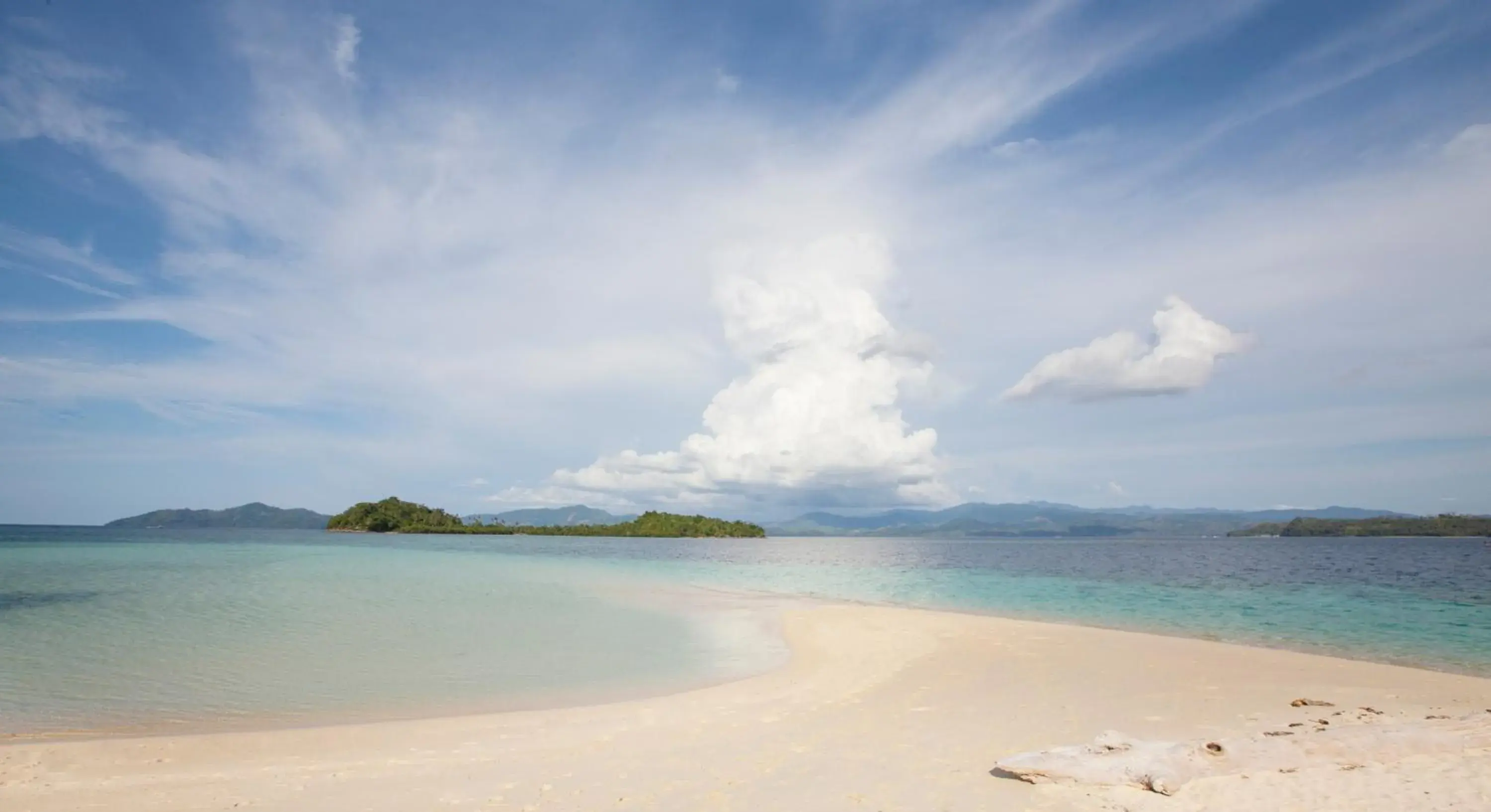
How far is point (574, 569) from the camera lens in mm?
50312

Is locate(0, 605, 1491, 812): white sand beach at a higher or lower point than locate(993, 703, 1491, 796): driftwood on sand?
lower

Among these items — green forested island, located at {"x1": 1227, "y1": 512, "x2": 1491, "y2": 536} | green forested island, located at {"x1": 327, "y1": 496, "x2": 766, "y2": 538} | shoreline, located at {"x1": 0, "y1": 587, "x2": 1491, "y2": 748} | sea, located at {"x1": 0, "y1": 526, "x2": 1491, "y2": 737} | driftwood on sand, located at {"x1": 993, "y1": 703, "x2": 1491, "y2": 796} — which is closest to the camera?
driftwood on sand, located at {"x1": 993, "y1": 703, "x2": 1491, "y2": 796}

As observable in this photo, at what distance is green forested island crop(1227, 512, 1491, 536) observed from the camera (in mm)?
159625

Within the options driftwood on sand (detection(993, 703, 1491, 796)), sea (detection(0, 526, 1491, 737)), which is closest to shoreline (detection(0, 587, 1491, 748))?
sea (detection(0, 526, 1491, 737))

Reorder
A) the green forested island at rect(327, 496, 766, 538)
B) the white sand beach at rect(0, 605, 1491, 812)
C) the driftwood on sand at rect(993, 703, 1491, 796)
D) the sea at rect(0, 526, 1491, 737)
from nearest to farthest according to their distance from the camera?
1. the white sand beach at rect(0, 605, 1491, 812)
2. the driftwood on sand at rect(993, 703, 1491, 796)
3. the sea at rect(0, 526, 1491, 737)
4. the green forested island at rect(327, 496, 766, 538)

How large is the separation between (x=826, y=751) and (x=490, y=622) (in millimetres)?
15875

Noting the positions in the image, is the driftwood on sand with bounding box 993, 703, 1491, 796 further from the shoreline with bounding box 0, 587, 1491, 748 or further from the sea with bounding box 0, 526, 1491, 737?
the sea with bounding box 0, 526, 1491, 737

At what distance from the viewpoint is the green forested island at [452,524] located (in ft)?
613

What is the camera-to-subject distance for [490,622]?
22.2 m

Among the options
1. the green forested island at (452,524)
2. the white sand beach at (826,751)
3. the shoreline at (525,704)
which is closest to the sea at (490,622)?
the shoreline at (525,704)

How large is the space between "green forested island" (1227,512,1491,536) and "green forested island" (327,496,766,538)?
130 meters

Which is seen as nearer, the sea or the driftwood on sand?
the driftwood on sand

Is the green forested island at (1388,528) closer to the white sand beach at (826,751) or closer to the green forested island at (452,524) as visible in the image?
the green forested island at (452,524)

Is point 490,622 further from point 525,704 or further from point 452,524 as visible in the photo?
point 452,524
